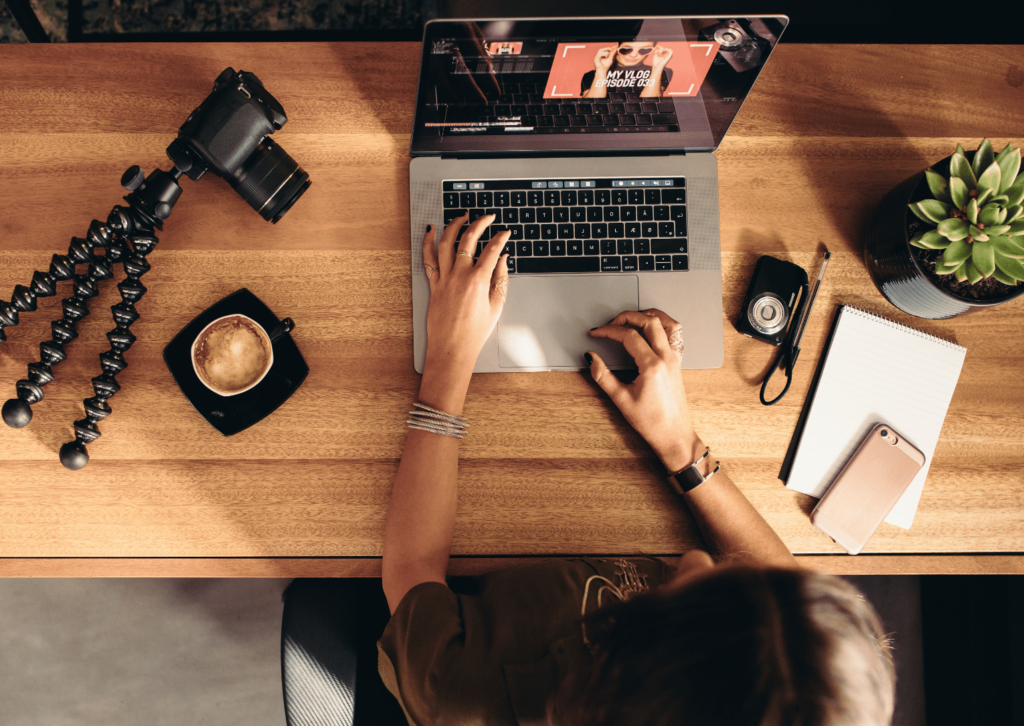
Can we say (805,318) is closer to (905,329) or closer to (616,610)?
(905,329)

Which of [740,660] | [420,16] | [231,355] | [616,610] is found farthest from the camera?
[420,16]

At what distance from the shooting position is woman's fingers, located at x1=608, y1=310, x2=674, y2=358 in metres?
0.79

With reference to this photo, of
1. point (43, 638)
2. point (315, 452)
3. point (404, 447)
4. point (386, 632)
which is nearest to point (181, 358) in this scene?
point (315, 452)

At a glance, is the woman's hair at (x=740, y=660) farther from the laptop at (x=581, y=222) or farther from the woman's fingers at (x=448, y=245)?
the woman's fingers at (x=448, y=245)

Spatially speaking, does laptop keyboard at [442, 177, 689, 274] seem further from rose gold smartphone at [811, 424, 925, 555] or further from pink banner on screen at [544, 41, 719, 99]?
rose gold smartphone at [811, 424, 925, 555]

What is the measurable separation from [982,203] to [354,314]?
2.80 ft

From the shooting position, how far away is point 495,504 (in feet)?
2.65

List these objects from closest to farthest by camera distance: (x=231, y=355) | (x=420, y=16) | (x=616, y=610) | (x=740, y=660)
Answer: (x=740, y=660) → (x=616, y=610) → (x=231, y=355) → (x=420, y=16)

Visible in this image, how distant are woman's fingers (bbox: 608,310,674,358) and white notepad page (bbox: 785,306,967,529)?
0.25 metres

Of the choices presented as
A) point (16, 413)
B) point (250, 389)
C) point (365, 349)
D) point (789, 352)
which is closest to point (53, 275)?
point (16, 413)

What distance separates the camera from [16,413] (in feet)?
2.41

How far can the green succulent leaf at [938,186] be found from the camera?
709 millimetres

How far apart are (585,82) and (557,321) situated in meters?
0.32

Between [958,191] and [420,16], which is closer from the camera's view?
[958,191]
